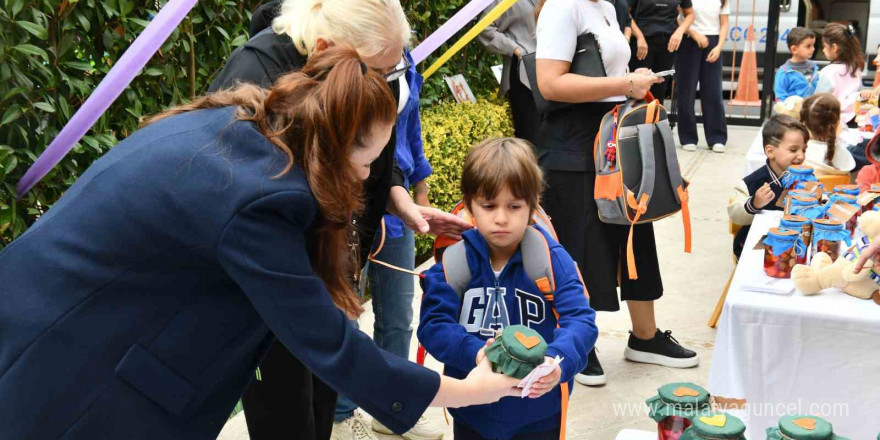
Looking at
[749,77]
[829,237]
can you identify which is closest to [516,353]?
[829,237]

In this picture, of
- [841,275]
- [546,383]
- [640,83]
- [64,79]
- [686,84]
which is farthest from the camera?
[686,84]

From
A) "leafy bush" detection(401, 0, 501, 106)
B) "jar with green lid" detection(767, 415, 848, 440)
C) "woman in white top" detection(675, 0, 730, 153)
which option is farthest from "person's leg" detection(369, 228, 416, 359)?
"woman in white top" detection(675, 0, 730, 153)

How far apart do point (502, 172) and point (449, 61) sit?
181 inches

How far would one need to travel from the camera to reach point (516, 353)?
1934 mm

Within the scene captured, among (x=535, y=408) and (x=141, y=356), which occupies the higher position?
(x=141, y=356)

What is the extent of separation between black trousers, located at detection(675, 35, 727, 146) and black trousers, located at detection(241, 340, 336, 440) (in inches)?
293

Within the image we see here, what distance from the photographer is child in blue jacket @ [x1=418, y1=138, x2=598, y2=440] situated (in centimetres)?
248

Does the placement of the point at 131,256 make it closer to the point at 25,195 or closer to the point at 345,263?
the point at 345,263

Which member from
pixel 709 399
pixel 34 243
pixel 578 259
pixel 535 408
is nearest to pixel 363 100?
pixel 34 243

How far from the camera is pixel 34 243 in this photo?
63.9 inches

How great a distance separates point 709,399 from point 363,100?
0.98 meters

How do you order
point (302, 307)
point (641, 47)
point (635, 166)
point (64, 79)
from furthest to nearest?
point (641, 47), point (635, 166), point (64, 79), point (302, 307)

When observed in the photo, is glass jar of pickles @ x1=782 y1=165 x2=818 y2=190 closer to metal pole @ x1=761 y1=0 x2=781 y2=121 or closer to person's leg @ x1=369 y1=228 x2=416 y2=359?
person's leg @ x1=369 y1=228 x2=416 y2=359

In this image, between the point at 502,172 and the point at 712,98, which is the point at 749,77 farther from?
the point at 502,172
